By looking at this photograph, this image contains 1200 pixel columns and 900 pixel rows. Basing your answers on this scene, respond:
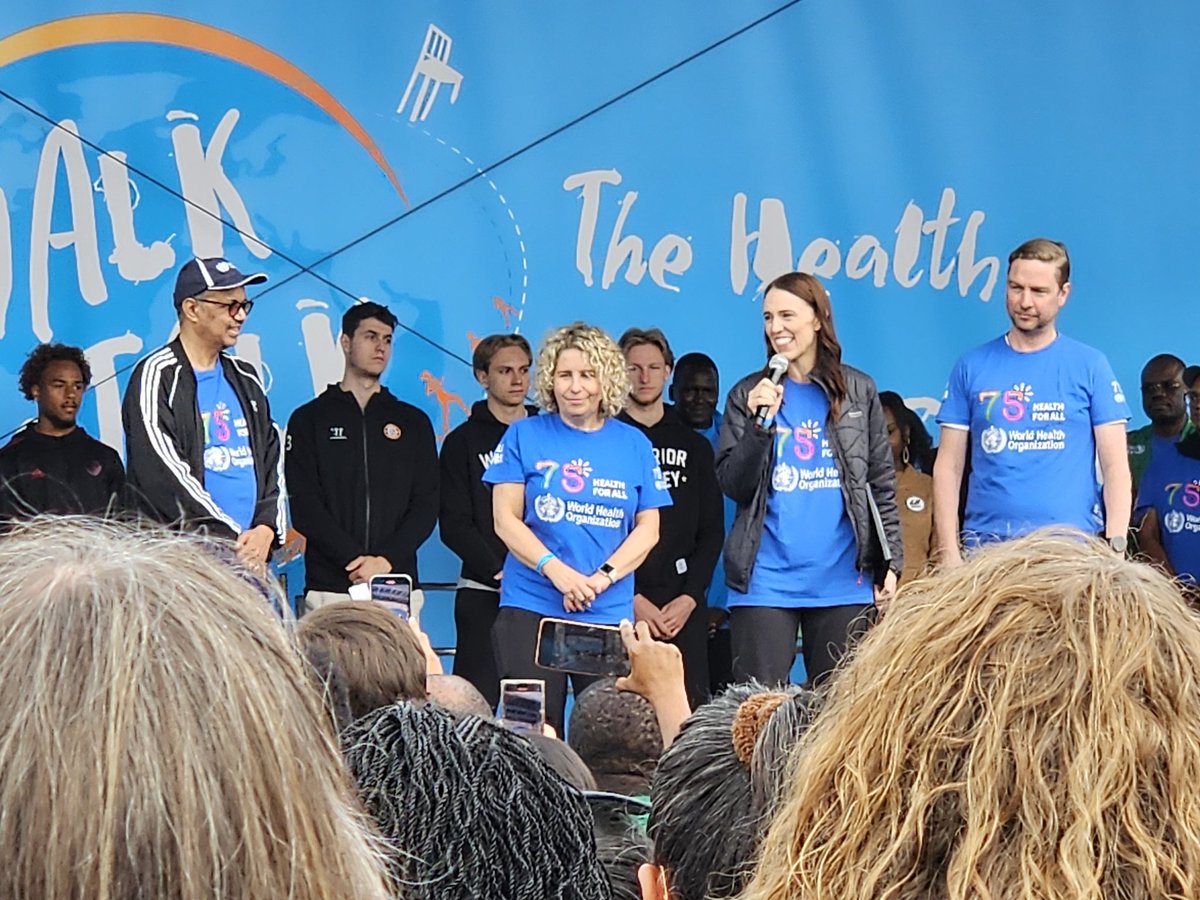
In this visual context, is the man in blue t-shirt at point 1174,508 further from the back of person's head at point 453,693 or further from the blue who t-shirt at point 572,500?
the back of person's head at point 453,693

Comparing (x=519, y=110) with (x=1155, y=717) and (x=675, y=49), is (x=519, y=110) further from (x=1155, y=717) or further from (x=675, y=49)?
(x=1155, y=717)

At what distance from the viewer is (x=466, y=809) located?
1406 millimetres

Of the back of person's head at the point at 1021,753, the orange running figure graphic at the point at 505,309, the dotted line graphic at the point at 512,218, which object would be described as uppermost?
the dotted line graphic at the point at 512,218

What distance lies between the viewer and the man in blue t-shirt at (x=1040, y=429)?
4.74 meters

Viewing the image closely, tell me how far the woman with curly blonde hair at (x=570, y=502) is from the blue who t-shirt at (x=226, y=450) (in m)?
0.68

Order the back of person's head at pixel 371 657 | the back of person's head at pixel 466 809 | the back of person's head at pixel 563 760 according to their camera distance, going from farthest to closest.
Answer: the back of person's head at pixel 371 657, the back of person's head at pixel 563 760, the back of person's head at pixel 466 809

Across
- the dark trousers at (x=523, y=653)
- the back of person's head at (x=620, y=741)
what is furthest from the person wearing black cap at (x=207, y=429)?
the back of person's head at (x=620, y=741)

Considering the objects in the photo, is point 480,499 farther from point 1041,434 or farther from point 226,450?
point 1041,434

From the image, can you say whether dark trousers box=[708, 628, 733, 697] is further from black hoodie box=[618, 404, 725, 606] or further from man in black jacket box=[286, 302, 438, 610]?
man in black jacket box=[286, 302, 438, 610]

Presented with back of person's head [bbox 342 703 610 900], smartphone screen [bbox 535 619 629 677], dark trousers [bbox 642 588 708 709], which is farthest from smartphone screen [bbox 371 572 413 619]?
back of person's head [bbox 342 703 610 900]

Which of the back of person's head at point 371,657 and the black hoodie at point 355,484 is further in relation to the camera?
the black hoodie at point 355,484

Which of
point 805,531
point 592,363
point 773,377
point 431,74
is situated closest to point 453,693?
point 773,377

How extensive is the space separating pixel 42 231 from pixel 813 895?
5108 mm

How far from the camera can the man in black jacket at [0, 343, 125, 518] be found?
514cm
